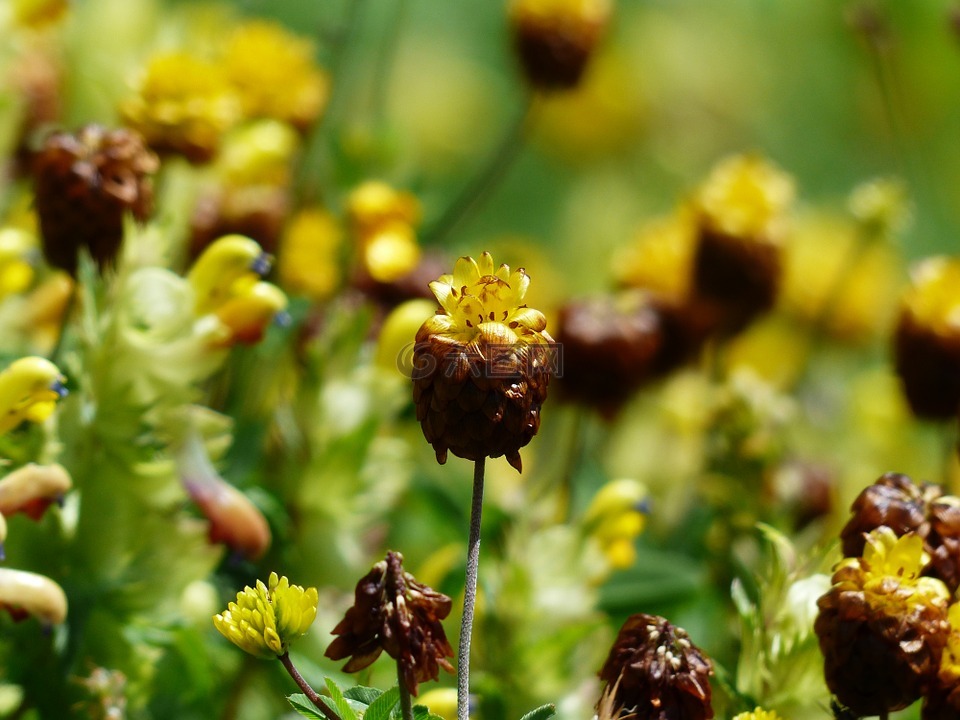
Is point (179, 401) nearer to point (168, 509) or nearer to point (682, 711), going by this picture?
point (168, 509)

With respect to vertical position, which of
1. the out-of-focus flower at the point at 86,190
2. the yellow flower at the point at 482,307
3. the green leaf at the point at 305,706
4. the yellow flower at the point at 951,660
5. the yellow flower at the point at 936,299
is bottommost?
the green leaf at the point at 305,706

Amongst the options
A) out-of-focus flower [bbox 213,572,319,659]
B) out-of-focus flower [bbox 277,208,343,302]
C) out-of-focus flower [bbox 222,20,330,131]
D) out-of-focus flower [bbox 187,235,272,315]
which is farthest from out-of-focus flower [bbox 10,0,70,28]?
out-of-focus flower [bbox 213,572,319,659]

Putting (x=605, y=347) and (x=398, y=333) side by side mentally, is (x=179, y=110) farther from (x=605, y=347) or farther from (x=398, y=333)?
(x=605, y=347)

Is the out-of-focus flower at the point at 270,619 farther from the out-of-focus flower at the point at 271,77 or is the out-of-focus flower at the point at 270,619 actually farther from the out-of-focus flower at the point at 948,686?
the out-of-focus flower at the point at 271,77

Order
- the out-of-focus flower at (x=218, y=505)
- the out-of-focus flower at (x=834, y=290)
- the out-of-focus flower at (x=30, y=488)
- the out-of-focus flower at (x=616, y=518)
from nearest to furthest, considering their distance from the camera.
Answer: the out-of-focus flower at (x=30, y=488) → the out-of-focus flower at (x=218, y=505) → the out-of-focus flower at (x=616, y=518) → the out-of-focus flower at (x=834, y=290)

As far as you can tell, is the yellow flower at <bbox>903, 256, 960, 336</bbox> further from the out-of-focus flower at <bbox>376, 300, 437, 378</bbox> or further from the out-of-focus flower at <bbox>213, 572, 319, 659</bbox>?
the out-of-focus flower at <bbox>213, 572, 319, 659</bbox>

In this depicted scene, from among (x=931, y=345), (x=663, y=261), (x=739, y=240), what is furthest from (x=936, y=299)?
(x=663, y=261)

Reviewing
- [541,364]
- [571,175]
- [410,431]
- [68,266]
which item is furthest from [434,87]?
[541,364]

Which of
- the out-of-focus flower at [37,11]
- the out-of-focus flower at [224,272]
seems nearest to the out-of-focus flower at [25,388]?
the out-of-focus flower at [224,272]
